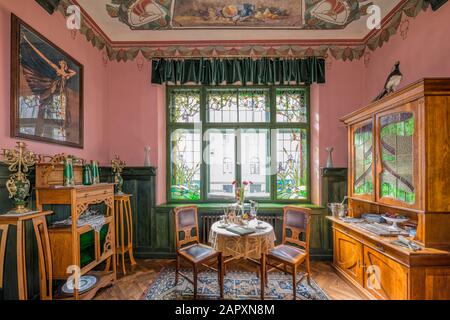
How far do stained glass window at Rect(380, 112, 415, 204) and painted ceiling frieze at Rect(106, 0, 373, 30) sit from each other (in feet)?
6.07

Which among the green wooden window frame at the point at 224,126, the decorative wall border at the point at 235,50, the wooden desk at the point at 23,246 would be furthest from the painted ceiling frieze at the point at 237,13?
the wooden desk at the point at 23,246

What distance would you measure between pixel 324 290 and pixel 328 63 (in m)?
3.53

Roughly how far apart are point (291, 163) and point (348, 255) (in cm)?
171

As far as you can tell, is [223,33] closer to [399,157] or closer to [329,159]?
[329,159]

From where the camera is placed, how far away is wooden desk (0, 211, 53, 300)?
1.82 m

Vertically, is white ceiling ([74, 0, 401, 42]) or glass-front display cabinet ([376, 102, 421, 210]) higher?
white ceiling ([74, 0, 401, 42])

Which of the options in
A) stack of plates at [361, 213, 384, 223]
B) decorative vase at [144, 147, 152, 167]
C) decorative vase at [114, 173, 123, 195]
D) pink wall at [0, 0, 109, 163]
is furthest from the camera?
decorative vase at [144, 147, 152, 167]

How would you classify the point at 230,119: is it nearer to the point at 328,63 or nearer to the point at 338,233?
the point at 328,63

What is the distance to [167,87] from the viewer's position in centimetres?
412

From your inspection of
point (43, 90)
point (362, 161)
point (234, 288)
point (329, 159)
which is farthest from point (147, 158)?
point (362, 161)

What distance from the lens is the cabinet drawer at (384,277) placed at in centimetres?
209

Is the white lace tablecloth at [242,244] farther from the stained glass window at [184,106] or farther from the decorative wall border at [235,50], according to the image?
the decorative wall border at [235,50]

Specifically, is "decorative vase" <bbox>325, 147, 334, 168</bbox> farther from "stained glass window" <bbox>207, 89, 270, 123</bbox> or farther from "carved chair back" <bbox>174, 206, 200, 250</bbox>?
"carved chair back" <bbox>174, 206, 200, 250</bbox>

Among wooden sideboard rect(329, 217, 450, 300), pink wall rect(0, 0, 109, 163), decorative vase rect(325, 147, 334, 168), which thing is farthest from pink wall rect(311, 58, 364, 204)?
pink wall rect(0, 0, 109, 163)
